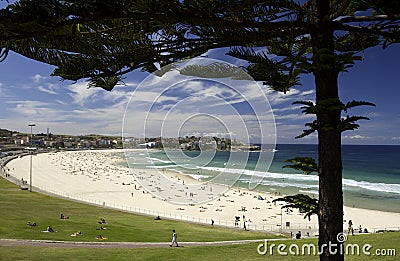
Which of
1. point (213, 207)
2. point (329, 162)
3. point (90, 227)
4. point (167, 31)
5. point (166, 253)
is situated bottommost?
point (213, 207)

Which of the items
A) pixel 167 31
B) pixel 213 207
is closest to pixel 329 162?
pixel 167 31

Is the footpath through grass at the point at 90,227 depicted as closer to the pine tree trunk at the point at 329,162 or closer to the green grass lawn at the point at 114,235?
the green grass lawn at the point at 114,235

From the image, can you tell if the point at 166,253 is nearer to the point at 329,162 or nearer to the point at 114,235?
the point at 114,235

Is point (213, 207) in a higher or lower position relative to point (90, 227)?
lower

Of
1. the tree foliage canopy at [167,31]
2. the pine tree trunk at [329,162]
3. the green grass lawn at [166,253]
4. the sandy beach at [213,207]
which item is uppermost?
the tree foliage canopy at [167,31]

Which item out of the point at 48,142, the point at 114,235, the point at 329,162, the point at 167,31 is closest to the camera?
the point at 329,162

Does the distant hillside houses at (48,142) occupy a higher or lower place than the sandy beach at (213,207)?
higher

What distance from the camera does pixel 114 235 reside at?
52.6ft

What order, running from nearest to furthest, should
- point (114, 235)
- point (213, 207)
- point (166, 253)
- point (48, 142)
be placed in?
point (166, 253) < point (114, 235) < point (213, 207) < point (48, 142)

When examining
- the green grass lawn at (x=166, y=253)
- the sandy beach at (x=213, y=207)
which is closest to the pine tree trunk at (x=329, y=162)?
the green grass lawn at (x=166, y=253)

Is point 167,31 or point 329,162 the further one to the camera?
point 167,31

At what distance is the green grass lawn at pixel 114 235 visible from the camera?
11.0 metres

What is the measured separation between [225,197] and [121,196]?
33.7ft

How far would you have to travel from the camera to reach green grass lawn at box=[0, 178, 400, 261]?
1102cm
